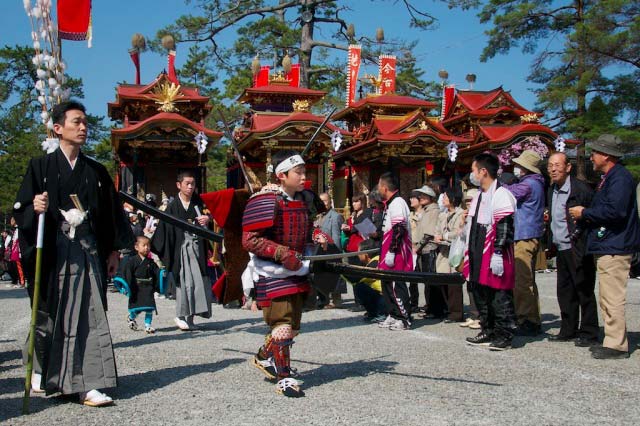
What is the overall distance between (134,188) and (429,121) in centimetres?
1075

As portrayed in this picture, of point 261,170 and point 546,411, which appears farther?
point 261,170

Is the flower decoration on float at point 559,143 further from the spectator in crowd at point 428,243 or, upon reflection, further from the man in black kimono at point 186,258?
the man in black kimono at point 186,258

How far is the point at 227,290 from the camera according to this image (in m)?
4.93

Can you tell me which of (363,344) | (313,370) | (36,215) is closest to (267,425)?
(313,370)

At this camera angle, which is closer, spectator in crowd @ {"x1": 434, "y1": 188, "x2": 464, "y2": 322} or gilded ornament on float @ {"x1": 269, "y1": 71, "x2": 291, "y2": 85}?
spectator in crowd @ {"x1": 434, "y1": 188, "x2": 464, "y2": 322}

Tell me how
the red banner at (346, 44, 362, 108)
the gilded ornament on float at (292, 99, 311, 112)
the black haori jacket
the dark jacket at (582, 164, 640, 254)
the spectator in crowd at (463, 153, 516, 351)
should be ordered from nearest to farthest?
the black haori jacket
the dark jacket at (582, 164, 640, 254)
the spectator in crowd at (463, 153, 516, 351)
the gilded ornament on float at (292, 99, 311, 112)
the red banner at (346, 44, 362, 108)

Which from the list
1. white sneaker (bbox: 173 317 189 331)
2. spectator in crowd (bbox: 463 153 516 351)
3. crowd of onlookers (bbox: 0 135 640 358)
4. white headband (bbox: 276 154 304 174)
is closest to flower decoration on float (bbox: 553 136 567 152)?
crowd of onlookers (bbox: 0 135 640 358)

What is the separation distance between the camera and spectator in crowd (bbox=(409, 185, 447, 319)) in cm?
769

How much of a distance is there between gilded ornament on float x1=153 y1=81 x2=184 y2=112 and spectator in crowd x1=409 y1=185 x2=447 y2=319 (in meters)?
14.5

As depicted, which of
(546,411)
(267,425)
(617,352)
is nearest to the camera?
(267,425)

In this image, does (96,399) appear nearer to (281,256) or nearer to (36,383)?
(36,383)

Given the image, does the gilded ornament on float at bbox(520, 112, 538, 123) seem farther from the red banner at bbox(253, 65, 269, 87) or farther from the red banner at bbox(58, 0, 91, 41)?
the red banner at bbox(58, 0, 91, 41)

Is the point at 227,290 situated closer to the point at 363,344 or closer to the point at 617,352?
the point at 363,344

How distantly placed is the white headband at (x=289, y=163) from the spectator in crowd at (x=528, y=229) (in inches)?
118
